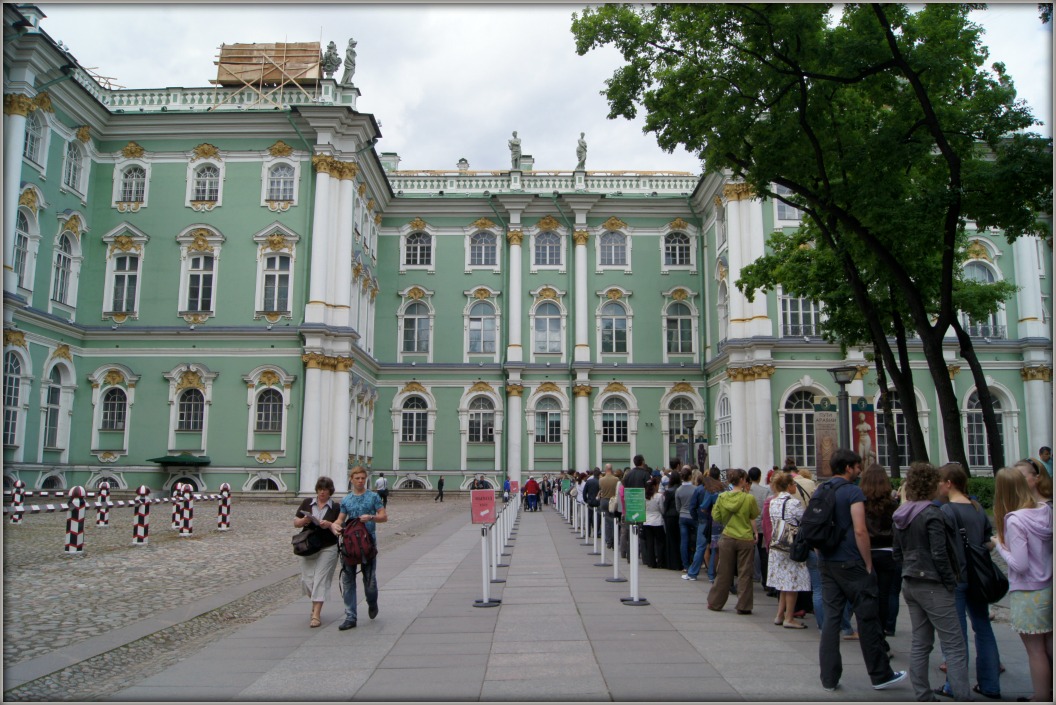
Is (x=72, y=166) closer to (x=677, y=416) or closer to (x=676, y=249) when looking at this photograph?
(x=676, y=249)

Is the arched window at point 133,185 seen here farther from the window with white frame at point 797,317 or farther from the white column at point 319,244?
the window with white frame at point 797,317

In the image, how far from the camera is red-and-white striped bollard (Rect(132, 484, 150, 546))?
57.5 feet

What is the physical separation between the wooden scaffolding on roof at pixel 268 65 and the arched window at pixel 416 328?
38.1 ft

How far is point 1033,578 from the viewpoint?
6531mm

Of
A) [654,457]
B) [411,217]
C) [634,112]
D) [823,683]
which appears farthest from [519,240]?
[823,683]

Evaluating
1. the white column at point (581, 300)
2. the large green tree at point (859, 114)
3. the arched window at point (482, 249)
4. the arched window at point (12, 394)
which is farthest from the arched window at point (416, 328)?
the large green tree at point (859, 114)

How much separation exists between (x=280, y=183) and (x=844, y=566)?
31442 mm

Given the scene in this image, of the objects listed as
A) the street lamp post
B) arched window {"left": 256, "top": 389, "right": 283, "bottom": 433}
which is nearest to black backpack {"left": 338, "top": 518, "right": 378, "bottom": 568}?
the street lamp post

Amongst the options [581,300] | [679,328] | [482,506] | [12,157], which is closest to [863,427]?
[482,506]

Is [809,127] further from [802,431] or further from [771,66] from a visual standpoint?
[802,431]

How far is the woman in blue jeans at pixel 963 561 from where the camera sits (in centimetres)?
706

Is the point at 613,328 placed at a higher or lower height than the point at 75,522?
higher

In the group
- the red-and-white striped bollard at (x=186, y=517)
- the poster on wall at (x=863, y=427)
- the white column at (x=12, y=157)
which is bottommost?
the red-and-white striped bollard at (x=186, y=517)

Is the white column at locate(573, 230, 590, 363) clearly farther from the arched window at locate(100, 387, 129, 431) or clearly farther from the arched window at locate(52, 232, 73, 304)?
the arched window at locate(52, 232, 73, 304)
